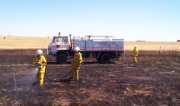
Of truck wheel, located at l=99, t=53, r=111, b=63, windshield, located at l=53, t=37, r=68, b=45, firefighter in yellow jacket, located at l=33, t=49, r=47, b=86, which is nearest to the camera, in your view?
firefighter in yellow jacket, located at l=33, t=49, r=47, b=86

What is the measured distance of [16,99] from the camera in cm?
1095

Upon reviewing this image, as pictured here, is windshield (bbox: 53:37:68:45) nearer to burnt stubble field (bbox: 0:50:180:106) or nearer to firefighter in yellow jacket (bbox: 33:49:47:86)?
burnt stubble field (bbox: 0:50:180:106)

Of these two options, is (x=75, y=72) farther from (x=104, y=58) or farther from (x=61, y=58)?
(x=104, y=58)

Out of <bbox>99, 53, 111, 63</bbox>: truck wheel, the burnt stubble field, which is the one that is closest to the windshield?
<bbox>99, 53, 111, 63</bbox>: truck wheel

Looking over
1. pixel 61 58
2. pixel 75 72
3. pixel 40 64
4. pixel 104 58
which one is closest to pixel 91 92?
pixel 40 64

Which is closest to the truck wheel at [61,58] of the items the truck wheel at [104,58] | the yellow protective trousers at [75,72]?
the truck wheel at [104,58]

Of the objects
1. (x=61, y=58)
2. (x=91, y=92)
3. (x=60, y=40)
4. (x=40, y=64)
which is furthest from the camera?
(x=60, y=40)

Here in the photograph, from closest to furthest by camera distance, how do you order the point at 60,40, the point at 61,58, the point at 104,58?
1. the point at 61,58
2. the point at 60,40
3. the point at 104,58

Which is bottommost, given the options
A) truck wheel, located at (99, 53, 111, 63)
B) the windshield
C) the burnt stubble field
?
the burnt stubble field

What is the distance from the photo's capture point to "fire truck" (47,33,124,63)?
2495cm

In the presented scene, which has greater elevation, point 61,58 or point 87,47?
point 87,47

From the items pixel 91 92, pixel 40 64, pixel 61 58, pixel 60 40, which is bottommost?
pixel 91 92

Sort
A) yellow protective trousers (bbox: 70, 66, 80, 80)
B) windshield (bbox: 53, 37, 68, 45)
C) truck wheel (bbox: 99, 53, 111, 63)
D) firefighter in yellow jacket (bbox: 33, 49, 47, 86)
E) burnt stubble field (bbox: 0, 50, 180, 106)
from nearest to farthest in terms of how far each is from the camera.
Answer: burnt stubble field (bbox: 0, 50, 180, 106), firefighter in yellow jacket (bbox: 33, 49, 47, 86), yellow protective trousers (bbox: 70, 66, 80, 80), windshield (bbox: 53, 37, 68, 45), truck wheel (bbox: 99, 53, 111, 63)

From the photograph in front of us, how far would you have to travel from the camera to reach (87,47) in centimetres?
2553
